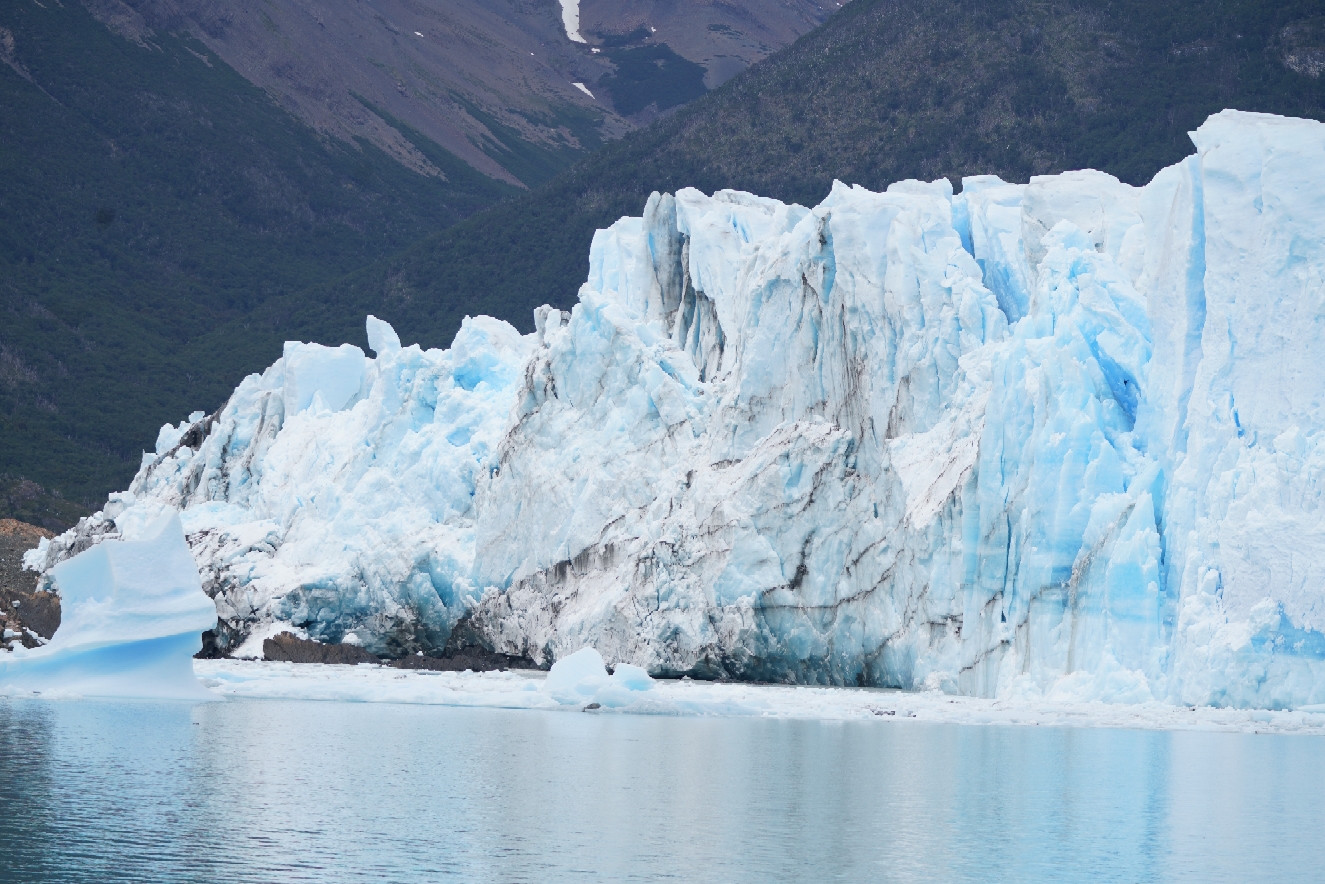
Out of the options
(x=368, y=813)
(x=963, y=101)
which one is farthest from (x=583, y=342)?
(x=963, y=101)

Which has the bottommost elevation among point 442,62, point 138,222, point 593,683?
point 593,683

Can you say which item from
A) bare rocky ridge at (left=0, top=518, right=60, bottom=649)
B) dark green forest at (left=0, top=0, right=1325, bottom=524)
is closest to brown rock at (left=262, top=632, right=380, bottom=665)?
bare rocky ridge at (left=0, top=518, right=60, bottom=649)

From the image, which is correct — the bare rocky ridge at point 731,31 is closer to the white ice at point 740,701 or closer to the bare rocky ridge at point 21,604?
the bare rocky ridge at point 21,604

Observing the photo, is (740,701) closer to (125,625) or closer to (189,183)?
(125,625)

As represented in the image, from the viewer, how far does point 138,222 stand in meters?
94.0

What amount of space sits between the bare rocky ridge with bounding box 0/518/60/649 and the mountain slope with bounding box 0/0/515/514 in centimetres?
1733

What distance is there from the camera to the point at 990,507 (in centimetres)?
2408

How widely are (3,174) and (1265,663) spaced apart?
8430 centimetres

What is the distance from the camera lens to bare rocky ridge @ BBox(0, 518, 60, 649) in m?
33.3

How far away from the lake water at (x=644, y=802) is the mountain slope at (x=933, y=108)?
40491 millimetres

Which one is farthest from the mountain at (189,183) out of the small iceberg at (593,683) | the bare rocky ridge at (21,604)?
the small iceberg at (593,683)

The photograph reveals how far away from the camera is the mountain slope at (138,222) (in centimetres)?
7425

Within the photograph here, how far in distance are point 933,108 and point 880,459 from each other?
40665mm

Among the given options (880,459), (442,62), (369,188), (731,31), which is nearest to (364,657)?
(880,459)
